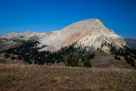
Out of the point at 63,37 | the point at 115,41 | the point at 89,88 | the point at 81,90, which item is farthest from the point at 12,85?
the point at 63,37

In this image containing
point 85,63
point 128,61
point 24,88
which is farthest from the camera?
point 128,61

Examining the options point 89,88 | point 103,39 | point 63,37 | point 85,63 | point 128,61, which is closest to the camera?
point 89,88

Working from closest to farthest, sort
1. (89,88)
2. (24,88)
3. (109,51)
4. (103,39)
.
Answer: (24,88) → (89,88) → (109,51) → (103,39)

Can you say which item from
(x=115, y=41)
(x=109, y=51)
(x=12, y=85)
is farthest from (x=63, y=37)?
(x=12, y=85)

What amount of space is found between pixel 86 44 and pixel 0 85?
132125 millimetres

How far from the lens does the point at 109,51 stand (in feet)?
374

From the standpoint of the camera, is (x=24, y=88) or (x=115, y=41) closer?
(x=24, y=88)

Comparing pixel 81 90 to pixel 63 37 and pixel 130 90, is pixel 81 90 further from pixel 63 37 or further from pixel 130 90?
pixel 63 37

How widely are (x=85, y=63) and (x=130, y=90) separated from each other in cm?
4987

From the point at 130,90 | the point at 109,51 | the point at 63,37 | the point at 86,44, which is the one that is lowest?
the point at 130,90

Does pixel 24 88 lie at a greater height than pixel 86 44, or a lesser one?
lesser

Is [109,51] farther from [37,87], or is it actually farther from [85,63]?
[37,87]

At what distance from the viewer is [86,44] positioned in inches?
5541

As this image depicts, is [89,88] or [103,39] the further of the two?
[103,39]
